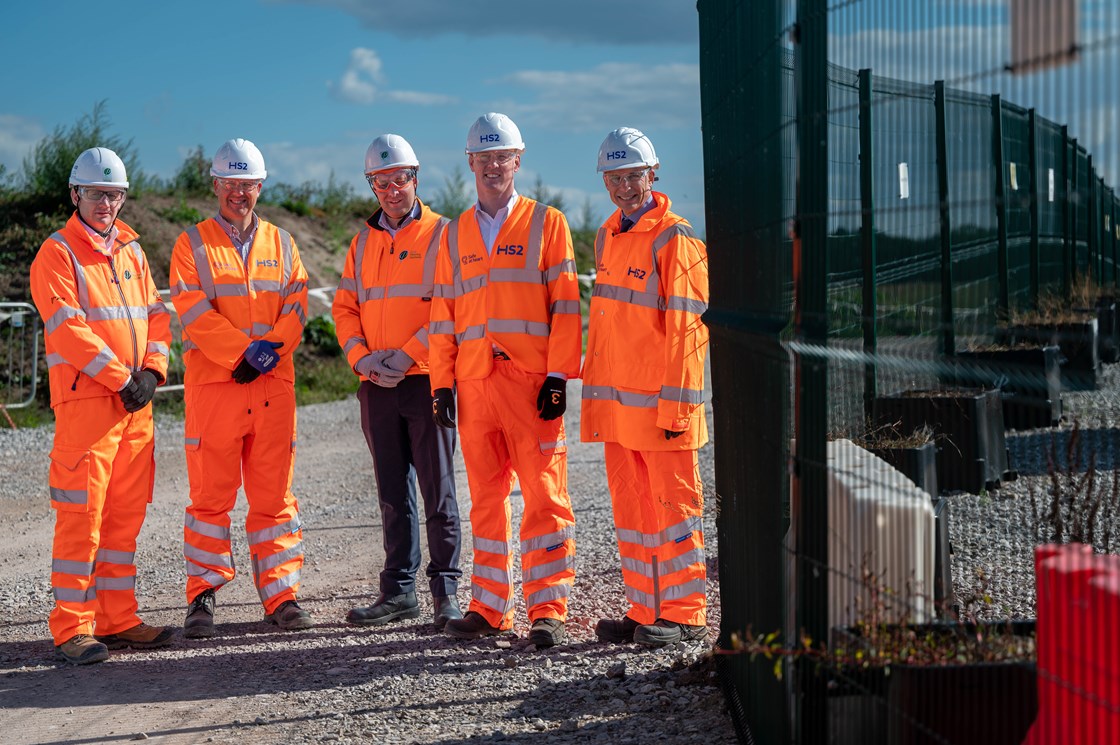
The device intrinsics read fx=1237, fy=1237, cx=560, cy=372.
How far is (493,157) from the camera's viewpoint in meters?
6.54

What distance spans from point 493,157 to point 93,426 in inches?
99.7

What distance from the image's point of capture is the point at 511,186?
21.9ft

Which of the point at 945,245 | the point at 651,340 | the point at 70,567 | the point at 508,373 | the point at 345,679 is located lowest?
the point at 345,679

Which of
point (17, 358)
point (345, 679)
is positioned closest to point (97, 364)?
point (345, 679)

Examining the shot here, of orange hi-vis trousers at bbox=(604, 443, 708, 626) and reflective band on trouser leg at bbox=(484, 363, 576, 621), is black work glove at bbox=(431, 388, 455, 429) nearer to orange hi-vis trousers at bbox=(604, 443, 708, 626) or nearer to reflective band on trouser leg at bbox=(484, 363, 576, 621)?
reflective band on trouser leg at bbox=(484, 363, 576, 621)

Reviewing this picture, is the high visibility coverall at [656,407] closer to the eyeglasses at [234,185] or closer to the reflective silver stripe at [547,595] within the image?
the reflective silver stripe at [547,595]

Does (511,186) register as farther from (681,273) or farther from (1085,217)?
(1085,217)

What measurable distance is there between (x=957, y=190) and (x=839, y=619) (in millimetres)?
1356

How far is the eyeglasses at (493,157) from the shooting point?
21.4ft

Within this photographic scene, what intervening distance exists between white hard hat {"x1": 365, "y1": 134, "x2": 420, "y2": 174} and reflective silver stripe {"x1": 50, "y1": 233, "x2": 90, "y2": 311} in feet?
5.41

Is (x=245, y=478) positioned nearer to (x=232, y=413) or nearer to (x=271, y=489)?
(x=271, y=489)

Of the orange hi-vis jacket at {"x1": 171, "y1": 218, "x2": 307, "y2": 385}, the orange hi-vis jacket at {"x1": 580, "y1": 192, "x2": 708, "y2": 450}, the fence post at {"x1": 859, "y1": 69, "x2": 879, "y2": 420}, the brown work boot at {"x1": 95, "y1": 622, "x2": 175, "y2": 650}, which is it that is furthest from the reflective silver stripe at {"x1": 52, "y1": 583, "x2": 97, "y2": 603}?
the fence post at {"x1": 859, "y1": 69, "x2": 879, "y2": 420}

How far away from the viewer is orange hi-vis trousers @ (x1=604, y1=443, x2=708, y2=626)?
19.7 feet

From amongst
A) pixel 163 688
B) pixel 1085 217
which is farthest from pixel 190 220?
pixel 1085 217
